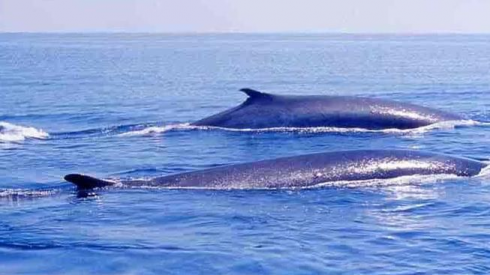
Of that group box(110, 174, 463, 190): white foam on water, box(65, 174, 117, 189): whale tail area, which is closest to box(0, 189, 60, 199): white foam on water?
box(65, 174, 117, 189): whale tail area

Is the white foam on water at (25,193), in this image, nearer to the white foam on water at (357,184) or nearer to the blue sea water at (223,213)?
the blue sea water at (223,213)

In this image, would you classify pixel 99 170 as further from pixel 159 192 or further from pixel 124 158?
pixel 159 192

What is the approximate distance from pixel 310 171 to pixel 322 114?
8.29 meters

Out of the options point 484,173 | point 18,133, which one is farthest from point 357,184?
point 18,133

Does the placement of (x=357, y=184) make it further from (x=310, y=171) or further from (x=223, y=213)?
(x=223, y=213)

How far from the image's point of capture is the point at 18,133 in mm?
23766

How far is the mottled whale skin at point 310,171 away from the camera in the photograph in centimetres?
1440

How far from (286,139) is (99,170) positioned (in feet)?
16.5

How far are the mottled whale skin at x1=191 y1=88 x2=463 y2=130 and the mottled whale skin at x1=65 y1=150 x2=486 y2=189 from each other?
7.33 m

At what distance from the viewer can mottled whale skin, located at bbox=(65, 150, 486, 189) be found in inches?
567

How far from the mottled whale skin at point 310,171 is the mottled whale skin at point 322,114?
7333 mm

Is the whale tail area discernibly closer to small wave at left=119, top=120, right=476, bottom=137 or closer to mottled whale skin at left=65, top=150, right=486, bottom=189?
mottled whale skin at left=65, top=150, right=486, bottom=189

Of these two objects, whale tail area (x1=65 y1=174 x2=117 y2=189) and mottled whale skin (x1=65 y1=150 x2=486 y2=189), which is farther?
mottled whale skin (x1=65 y1=150 x2=486 y2=189)

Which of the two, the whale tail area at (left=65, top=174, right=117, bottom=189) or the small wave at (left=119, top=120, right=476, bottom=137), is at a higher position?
the small wave at (left=119, top=120, right=476, bottom=137)
